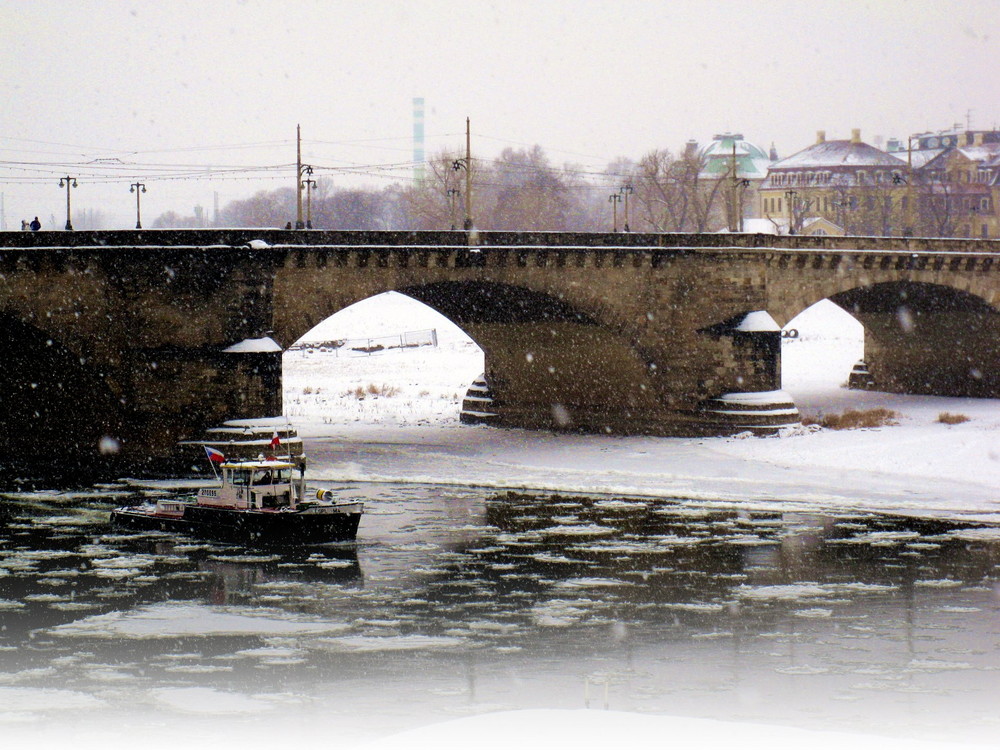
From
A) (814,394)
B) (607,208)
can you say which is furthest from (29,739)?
(607,208)

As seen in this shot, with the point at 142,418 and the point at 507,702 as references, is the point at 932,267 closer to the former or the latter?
the point at 142,418

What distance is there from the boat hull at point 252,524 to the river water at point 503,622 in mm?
383

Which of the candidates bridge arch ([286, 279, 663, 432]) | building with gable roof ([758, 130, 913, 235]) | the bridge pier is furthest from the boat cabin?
building with gable roof ([758, 130, 913, 235])

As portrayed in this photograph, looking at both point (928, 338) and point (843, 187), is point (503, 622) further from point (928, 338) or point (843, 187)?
point (843, 187)

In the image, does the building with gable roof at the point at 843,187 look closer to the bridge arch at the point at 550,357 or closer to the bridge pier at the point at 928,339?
the bridge pier at the point at 928,339

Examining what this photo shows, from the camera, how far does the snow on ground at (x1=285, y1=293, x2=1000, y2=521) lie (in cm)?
3200

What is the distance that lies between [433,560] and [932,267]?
24970 mm

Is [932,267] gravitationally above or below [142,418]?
above

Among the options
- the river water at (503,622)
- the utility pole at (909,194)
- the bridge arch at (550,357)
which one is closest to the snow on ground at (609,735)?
the river water at (503,622)

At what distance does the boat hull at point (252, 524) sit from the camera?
1045 inches

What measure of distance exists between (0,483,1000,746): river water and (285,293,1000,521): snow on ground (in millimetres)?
2670

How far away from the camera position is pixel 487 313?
4209 cm

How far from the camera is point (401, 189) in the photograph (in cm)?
10925

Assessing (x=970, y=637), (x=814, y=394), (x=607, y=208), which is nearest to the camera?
(x=970, y=637)
